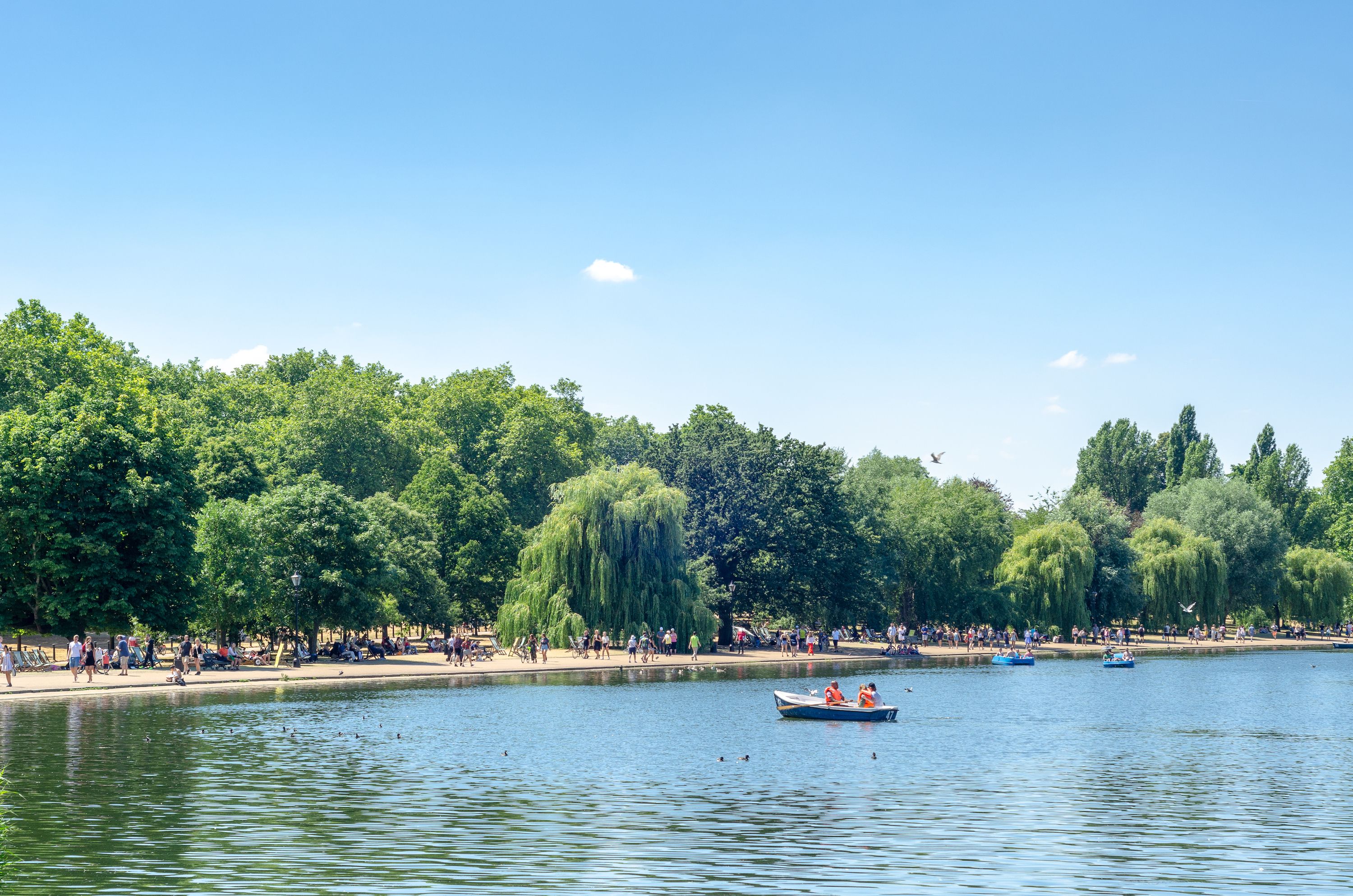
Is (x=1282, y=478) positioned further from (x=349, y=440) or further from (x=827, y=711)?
(x=827, y=711)

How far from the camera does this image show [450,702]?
5016cm

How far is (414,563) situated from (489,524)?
1014 cm

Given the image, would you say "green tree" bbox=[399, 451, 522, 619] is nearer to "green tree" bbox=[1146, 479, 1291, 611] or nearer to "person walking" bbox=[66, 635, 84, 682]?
"person walking" bbox=[66, 635, 84, 682]

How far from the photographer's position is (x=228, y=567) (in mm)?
63031

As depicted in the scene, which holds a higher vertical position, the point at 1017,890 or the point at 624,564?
the point at 624,564

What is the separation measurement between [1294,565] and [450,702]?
338 feet

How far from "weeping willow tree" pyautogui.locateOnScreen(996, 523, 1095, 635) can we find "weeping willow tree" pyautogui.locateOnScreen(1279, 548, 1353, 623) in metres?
34.2

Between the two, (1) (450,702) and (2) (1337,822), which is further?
(1) (450,702)

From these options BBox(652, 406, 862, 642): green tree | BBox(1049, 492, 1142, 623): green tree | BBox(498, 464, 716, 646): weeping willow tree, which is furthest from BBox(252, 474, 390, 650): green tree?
BBox(1049, 492, 1142, 623): green tree

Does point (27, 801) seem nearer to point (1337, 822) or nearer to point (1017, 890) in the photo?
point (1017, 890)

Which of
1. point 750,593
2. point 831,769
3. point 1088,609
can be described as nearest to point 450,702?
point 831,769

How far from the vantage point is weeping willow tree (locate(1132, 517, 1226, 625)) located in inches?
4333

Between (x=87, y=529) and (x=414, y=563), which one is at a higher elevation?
(x=87, y=529)

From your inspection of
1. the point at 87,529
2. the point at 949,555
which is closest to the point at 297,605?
the point at 87,529
